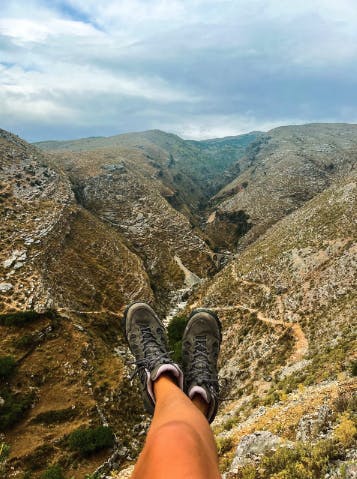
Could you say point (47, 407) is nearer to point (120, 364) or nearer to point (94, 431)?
point (94, 431)

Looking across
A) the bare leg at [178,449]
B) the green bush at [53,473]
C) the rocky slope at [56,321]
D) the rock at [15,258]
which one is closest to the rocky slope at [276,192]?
the rocky slope at [56,321]

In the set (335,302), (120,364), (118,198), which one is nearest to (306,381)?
(335,302)

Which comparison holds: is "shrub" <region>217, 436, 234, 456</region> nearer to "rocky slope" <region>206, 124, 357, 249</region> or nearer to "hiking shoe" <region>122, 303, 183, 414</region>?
"hiking shoe" <region>122, 303, 183, 414</region>

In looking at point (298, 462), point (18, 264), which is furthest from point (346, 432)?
point (18, 264)

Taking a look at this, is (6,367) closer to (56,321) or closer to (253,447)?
(56,321)

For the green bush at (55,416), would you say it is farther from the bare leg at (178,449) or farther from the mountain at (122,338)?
the bare leg at (178,449)

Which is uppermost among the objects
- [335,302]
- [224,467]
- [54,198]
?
[54,198]
